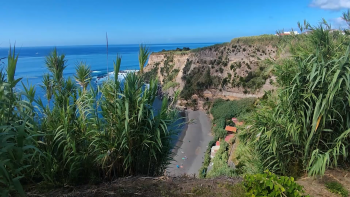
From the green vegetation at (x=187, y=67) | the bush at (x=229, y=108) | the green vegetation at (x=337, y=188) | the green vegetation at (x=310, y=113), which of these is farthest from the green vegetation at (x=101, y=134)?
the green vegetation at (x=187, y=67)

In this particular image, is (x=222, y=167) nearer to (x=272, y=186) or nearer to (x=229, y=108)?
(x=272, y=186)

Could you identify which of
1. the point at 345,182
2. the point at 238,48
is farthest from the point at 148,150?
the point at 238,48

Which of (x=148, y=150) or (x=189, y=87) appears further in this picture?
(x=189, y=87)

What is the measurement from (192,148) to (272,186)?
63.0 ft

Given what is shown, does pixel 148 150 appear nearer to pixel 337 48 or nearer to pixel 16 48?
pixel 16 48

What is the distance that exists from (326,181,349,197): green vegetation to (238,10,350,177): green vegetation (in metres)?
0.21

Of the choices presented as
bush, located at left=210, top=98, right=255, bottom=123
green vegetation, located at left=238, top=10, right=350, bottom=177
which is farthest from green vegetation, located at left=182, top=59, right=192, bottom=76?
green vegetation, located at left=238, top=10, right=350, bottom=177

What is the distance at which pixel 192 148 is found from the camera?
21.2 metres

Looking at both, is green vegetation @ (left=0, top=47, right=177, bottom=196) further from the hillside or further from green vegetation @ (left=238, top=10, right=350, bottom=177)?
the hillside

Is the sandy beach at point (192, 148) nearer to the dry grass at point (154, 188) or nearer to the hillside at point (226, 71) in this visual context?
the hillside at point (226, 71)

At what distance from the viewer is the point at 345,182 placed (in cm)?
364

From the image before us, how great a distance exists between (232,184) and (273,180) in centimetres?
92

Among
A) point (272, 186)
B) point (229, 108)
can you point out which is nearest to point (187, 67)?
point (229, 108)

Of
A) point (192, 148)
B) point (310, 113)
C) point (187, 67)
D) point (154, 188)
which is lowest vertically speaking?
point (192, 148)
